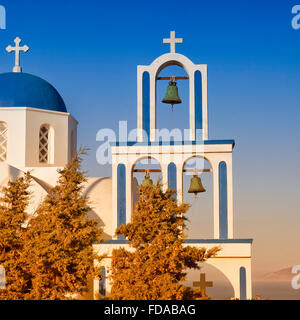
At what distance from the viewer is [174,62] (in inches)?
686

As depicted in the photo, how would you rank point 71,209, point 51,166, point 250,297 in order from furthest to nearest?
point 51,166 → point 250,297 → point 71,209

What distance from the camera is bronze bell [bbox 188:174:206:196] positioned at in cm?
1673

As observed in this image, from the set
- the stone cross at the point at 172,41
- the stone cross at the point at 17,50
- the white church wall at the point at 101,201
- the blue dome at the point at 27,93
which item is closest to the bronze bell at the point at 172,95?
the stone cross at the point at 172,41

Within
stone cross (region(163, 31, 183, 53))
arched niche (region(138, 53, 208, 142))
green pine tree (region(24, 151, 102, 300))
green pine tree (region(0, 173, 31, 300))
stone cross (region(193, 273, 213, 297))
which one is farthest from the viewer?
stone cross (region(163, 31, 183, 53))

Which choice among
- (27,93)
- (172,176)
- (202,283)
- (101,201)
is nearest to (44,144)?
(27,93)

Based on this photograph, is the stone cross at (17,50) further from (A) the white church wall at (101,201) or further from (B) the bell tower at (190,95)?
(B) the bell tower at (190,95)

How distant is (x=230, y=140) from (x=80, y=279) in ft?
19.5

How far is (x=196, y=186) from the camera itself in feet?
55.0

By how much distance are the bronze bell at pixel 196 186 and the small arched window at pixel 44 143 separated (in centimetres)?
748

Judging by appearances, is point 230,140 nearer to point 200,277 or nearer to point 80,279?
point 200,277

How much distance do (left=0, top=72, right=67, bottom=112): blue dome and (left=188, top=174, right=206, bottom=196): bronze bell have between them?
7.95 metres

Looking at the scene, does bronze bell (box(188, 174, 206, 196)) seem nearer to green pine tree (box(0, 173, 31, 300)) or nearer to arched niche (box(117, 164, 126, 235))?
arched niche (box(117, 164, 126, 235))

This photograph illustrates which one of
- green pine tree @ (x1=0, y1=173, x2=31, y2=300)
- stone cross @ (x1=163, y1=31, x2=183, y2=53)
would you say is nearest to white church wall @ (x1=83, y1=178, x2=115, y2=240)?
stone cross @ (x1=163, y1=31, x2=183, y2=53)
